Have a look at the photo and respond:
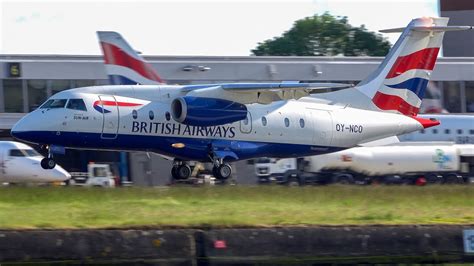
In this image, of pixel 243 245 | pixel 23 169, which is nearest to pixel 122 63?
pixel 23 169

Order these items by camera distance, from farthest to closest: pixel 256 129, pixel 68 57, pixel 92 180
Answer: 1. pixel 68 57
2. pixel 92 180
3. pixel 256 129

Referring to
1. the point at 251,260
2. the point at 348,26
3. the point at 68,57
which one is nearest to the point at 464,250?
the point at 251,260

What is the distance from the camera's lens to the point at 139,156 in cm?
4878

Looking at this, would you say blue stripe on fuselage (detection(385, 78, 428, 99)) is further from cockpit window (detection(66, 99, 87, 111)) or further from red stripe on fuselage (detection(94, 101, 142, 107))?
cockpit window (detection(66, 99, 87, 111))

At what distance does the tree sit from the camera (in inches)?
4038

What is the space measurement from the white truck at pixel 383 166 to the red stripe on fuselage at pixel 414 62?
8637mm

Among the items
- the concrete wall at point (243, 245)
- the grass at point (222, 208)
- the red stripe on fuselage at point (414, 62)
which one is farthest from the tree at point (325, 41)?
the concrete wall at point (243, 245)

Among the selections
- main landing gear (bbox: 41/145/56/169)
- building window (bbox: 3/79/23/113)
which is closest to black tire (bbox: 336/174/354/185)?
main landing gear (bbox: 41/145/56/169)

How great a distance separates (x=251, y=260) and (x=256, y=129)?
20.6 metres

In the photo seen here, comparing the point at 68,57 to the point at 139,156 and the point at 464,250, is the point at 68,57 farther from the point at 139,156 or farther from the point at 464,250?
the point at 464,250

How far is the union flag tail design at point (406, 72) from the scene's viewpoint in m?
34.3

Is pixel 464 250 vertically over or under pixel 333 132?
over

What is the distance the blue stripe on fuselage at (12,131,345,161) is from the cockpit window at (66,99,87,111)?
77 centimetres

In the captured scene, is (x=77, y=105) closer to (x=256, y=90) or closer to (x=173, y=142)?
(x=173, y=142)
